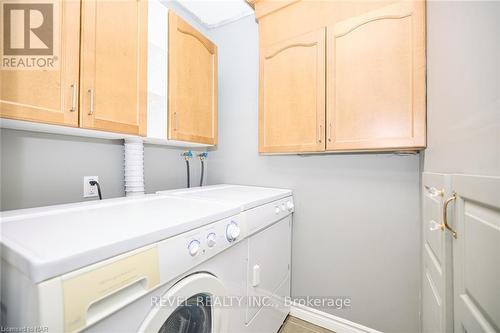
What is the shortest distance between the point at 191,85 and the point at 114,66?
546 mm

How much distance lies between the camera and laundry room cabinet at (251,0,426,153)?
1.15m

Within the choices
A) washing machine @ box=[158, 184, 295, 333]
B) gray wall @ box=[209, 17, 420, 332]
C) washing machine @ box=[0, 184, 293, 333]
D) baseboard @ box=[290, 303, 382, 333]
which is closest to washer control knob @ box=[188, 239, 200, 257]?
washing machine @ box=[0, 184, 293, 333]

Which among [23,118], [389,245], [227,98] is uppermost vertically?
[227,98]

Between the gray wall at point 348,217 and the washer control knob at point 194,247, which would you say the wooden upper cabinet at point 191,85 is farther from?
the washer control knob at point 194,247

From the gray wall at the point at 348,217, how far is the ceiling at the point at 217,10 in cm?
9

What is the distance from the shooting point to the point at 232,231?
95 centimetres

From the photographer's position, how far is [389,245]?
1389mm

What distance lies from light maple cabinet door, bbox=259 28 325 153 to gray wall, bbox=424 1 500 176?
574mm

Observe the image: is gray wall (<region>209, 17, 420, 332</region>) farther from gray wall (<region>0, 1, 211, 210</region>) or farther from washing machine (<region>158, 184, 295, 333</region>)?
gray wall (<region>0, 1, 211, 210</region>)

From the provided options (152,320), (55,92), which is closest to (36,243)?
(152,320)

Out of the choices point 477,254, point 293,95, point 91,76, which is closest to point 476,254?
point 477,254

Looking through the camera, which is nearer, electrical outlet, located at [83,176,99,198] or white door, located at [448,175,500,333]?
white door, located at [448,175,500,333]

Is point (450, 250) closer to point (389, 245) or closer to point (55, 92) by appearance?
point (389, 245)

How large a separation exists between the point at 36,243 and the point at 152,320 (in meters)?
0.36
